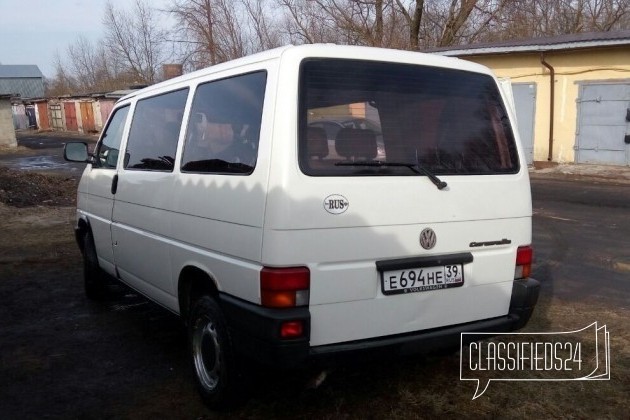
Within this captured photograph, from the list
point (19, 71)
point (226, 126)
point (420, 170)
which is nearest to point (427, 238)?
point (420, 170)

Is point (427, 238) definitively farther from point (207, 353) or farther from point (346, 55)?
point (207, 353)

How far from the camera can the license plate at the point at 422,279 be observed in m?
2.80

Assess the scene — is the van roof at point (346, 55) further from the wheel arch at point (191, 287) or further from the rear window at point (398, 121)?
the wheel arch at point (191, 287)

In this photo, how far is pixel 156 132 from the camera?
391cm

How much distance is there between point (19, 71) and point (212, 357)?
94818 mm

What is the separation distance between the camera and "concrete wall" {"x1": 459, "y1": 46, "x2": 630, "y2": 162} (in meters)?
14.7

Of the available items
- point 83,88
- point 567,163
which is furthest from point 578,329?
point 83,88

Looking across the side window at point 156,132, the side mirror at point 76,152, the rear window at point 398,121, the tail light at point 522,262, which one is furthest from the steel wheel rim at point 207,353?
the side mirror at point 76,152

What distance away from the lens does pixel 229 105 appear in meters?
3.08

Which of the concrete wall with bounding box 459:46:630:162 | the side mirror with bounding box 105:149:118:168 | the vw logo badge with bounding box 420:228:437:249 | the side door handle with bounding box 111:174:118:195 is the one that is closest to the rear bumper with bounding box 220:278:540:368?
the vw logo badge with bounding box 420:228:437:249

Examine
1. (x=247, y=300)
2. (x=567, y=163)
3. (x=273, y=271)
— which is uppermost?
(x=273, y=271)

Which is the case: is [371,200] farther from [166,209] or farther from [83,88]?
[83,88]

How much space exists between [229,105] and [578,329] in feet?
10.4

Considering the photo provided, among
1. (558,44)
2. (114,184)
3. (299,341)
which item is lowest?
(299,341)
